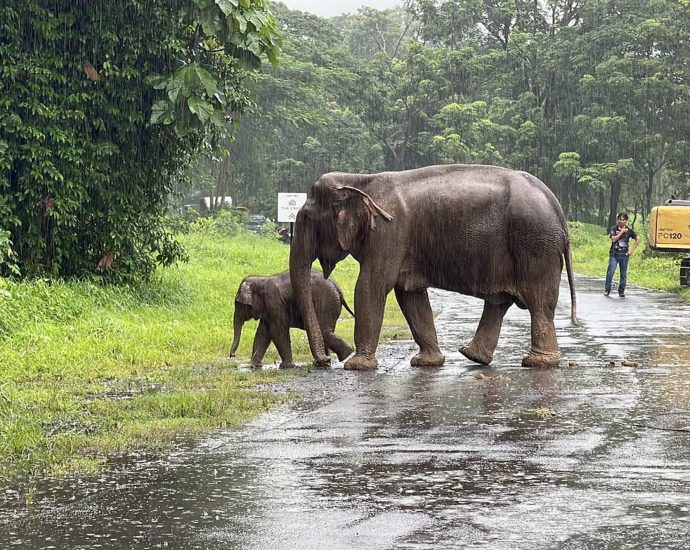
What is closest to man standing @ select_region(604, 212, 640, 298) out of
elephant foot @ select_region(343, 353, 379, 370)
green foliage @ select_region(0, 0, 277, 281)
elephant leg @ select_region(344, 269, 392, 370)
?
green foliage @ select_region(0, 0, 277, 281)

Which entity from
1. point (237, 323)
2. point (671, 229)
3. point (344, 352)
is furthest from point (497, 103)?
point (237, 323)

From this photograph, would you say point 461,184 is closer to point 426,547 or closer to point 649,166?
point 426,547

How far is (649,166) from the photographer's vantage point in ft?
171

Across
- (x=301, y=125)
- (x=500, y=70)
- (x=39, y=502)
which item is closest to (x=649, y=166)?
(x=500, y=70)

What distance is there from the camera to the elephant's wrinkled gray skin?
1156 centimetres

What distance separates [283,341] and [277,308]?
1.29 ft

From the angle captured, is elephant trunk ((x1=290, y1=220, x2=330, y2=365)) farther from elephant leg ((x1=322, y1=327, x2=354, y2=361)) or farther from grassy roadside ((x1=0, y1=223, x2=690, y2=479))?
grassy roadside ((x1=0, y1=223, x2=690, y2=479))

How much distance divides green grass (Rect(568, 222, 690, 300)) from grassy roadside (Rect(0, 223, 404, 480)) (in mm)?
10701

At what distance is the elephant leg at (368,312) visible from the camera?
11.6 m

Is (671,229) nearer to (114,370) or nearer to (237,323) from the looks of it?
(237,323)

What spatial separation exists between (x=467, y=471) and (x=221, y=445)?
1.69 metres

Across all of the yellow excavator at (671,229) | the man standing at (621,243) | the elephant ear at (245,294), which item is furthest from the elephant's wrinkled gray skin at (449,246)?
the yellow excavator at (671,229)

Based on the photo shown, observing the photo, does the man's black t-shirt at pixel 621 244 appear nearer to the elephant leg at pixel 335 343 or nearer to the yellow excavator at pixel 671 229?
the yellow excavator at pixel 671 229

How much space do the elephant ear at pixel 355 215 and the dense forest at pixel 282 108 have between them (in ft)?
11.0
